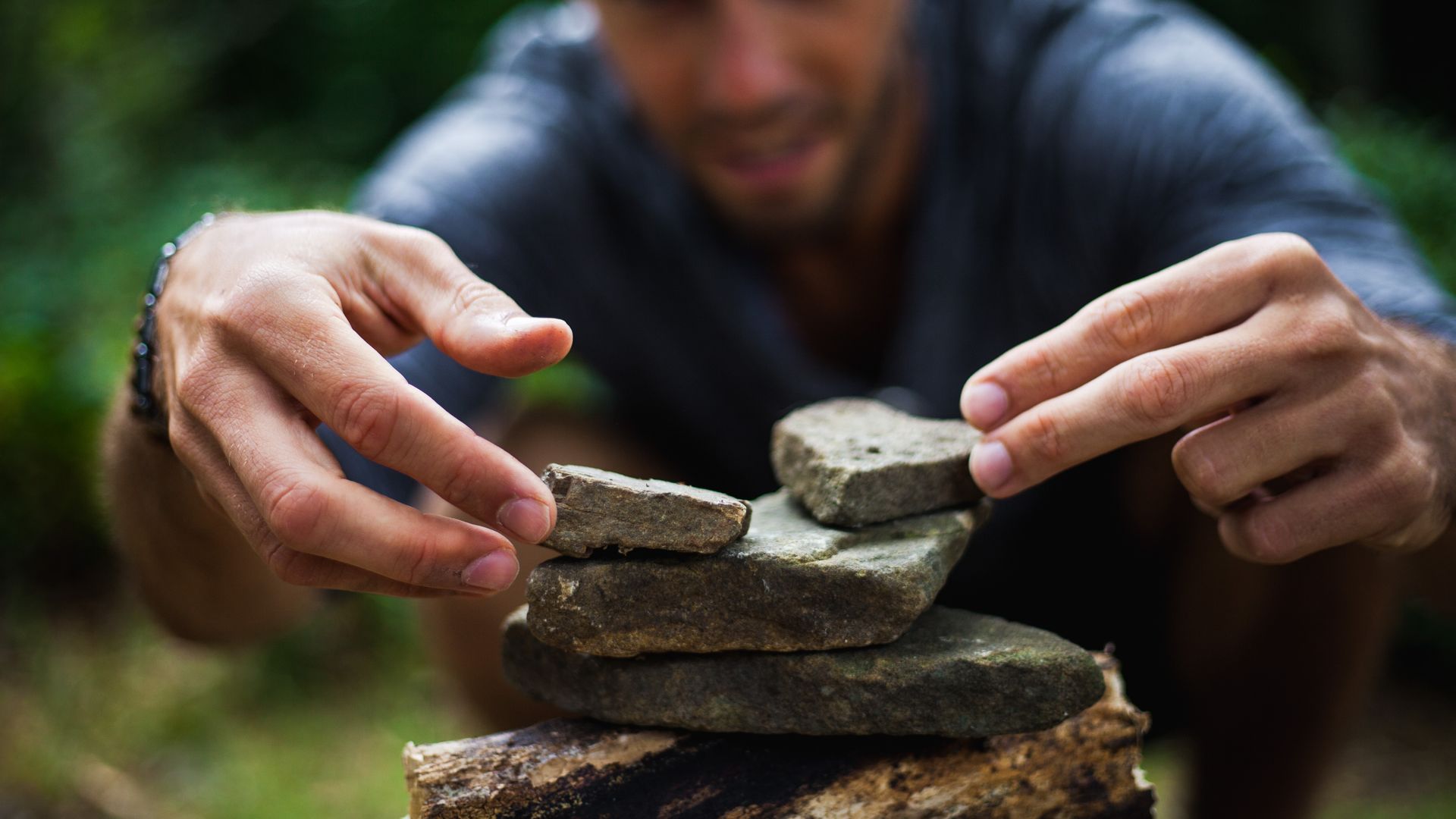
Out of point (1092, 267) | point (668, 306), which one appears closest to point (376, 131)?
point (668, 306)

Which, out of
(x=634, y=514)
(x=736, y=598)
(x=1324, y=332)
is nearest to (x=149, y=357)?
(x=634, y=514)

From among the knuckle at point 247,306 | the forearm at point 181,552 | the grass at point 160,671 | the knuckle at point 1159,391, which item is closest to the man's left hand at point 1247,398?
the knuckle at point 1159,391

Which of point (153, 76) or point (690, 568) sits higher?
point (153, 76)

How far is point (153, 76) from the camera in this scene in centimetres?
881

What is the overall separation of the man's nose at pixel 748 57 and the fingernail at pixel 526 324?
192cm

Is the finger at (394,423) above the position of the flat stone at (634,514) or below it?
above

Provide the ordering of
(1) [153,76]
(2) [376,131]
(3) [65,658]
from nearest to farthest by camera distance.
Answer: (3) [65,658], (1) [153,76], (2) [376,131]

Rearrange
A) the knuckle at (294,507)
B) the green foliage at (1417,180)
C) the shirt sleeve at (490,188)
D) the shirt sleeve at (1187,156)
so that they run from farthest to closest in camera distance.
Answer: the green foliage at (1417,180) → the shirt sleeve at (490,188) → the shirt sleeve at (1187,156) → the knuckle at (294,507)

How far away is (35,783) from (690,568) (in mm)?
4080

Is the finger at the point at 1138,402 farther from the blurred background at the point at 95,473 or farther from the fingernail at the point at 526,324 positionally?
the blurred background at the point at 95,473

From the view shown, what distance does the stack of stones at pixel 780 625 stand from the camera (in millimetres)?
1859

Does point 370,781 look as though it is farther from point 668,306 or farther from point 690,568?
point 690,568

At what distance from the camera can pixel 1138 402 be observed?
1.90 metres

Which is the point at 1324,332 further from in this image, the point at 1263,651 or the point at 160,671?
the point at 160,671
